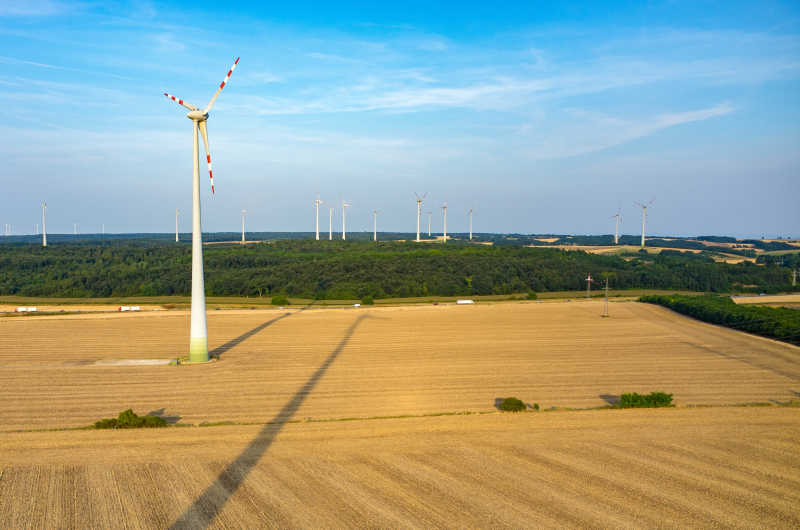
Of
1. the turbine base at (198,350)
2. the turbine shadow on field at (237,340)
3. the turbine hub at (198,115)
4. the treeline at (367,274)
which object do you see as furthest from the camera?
the treeline at (367,274)

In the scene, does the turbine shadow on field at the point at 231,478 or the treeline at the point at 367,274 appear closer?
the turbine shadow on field at the point at 231,478

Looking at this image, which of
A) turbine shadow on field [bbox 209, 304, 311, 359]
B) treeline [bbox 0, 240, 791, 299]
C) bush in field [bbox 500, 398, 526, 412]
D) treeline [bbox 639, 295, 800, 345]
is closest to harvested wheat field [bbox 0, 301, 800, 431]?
turbine shadow on field [bbox 209, 304, 311, 359]

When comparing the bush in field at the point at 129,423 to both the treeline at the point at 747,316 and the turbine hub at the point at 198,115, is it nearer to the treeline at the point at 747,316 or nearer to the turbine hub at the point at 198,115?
the turbine hub at the point at 198,115

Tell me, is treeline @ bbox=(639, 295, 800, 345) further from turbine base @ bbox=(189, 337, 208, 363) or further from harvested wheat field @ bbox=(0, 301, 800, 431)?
turbine base @ bbox=(189, 337, 208, 363)

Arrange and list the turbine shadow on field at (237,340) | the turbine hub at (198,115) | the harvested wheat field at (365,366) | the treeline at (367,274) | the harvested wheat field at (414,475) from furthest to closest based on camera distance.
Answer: the treeline at (367,274)
the turbine shadow on field at (237,340)
the turbine hub at (198,115)
the harvested wheat field at (365,366)
the harvested wheat field at (414,475)

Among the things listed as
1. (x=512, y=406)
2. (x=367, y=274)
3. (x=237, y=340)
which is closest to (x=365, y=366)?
(x=512, y=406)

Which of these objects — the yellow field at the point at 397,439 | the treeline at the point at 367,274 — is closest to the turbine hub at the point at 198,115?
the yellow field at the point at 397,439

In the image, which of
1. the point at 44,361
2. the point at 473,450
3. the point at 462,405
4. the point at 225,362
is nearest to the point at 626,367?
the point at 462,405

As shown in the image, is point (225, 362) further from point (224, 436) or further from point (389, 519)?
point (389, 519)
